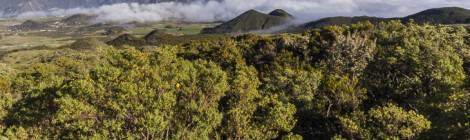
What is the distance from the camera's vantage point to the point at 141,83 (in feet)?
201

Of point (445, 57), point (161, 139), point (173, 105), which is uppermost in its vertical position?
point (445, 57)

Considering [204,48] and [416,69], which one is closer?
[416,69]

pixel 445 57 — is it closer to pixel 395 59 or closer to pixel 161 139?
pixel 395 59

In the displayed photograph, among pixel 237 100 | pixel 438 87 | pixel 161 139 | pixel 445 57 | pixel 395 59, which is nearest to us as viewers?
pixel 161 139

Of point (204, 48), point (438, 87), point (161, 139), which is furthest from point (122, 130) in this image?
point (204, 48)

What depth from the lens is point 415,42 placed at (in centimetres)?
8406

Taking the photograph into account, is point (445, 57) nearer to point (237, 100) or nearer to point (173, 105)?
point (237, 100)

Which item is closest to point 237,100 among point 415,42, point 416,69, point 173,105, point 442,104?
point 173,105

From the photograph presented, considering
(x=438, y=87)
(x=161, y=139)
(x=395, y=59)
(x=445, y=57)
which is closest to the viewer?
(x=161, y=139)

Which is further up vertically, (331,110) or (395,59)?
(395,59)

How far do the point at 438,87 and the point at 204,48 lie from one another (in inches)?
2594

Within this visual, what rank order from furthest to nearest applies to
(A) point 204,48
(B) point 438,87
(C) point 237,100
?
(A) point 204,48, (B) point 438,87, (C) point 237,100

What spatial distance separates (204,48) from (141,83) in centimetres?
6447

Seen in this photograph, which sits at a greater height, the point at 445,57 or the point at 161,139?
the point at 445,57
